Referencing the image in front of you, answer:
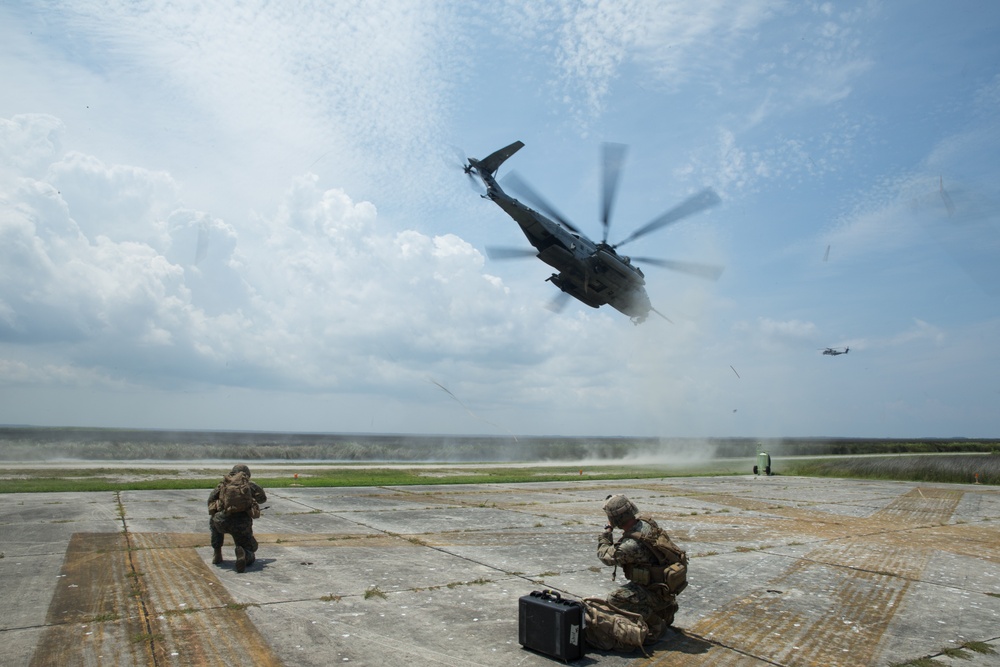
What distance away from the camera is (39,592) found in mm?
7551

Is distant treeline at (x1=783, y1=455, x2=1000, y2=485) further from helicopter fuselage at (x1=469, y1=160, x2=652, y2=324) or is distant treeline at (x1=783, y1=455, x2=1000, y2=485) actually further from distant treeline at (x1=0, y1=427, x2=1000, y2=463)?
helicopter fuselage at (x1=469, y1=160, x2=652, y2=324)

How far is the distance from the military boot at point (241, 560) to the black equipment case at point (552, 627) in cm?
464

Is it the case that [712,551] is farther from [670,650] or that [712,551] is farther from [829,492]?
[829,492]

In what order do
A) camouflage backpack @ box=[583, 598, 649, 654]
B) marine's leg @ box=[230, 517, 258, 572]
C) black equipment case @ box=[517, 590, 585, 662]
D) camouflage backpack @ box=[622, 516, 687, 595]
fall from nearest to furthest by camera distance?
black equipment case @ box=[517, 590, 585, 662] → camouflage backpack @ box=[583, 598, 649, 654] → camouflage backpack @ box=[622, 516, 687, 595] → marine's leg @ box=[230, 517, 258, 572]

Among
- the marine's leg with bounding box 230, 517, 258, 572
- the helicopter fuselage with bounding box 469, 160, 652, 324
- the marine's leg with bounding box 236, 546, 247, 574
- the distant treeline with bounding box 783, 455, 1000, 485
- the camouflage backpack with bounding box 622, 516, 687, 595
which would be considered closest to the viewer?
the camouflage backpack with bounding box 622, 516, 687, 595

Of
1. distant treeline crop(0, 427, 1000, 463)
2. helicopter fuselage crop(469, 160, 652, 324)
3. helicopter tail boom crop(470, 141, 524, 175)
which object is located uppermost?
helicopter tail boom crop(470, 141, 524, 175)

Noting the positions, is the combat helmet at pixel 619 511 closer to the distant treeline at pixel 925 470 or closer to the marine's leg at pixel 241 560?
the marine's leg at pixel 241 560

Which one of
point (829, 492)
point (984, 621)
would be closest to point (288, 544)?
point (984, 621)

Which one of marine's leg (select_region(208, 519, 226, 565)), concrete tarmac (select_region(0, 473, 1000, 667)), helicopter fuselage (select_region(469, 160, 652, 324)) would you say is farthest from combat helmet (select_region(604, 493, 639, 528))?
helicopter fuselage (select_region(469, 160, 652, 324))

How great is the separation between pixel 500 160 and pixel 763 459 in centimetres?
2039

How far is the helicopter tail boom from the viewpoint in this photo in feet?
73.0

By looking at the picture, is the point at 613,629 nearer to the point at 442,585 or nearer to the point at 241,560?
the point at 442,585

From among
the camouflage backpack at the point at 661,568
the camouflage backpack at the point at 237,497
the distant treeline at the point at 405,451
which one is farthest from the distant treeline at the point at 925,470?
the camouflage backpack at the point at 237,497

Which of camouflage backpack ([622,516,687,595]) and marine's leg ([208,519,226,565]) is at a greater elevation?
camouflage backpack ([622,516,687,595])
